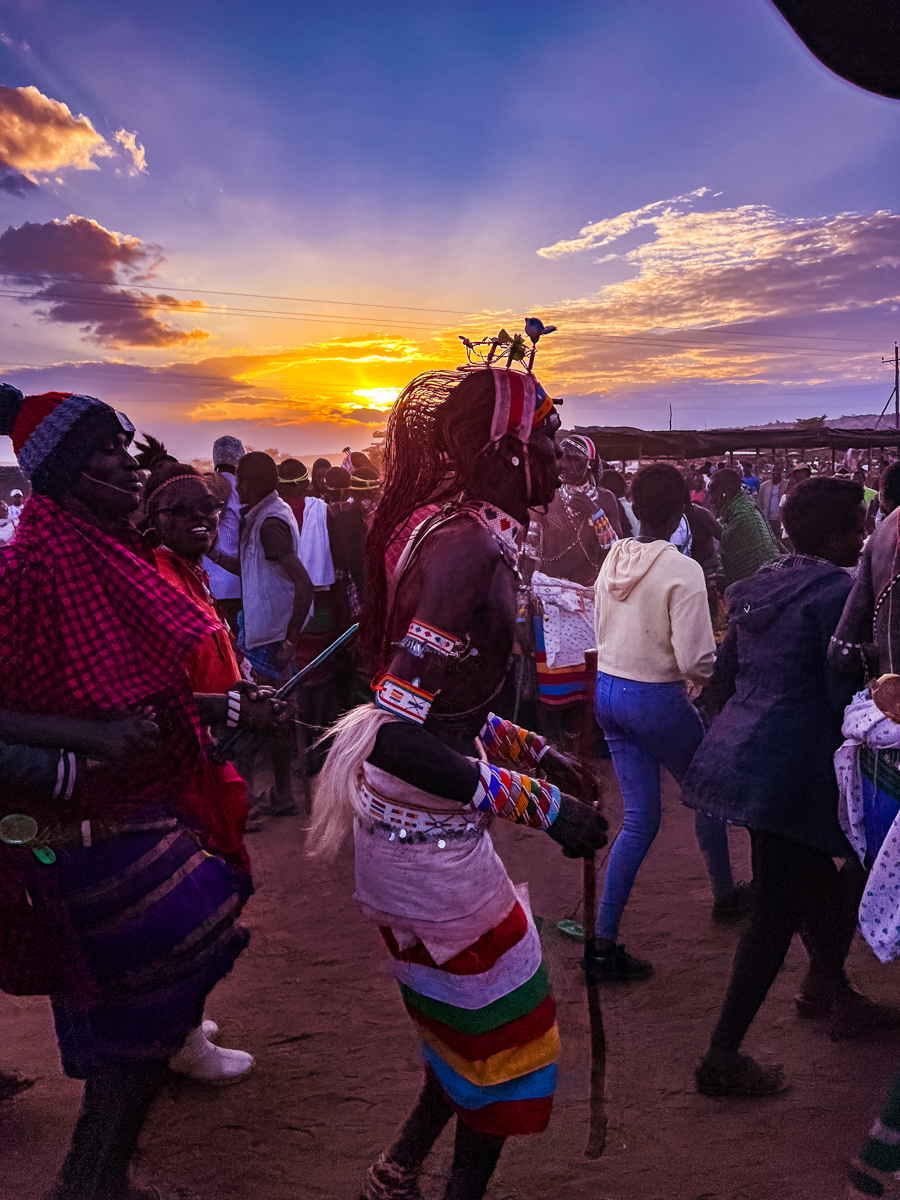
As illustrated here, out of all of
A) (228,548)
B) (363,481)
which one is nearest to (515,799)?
(228,548)

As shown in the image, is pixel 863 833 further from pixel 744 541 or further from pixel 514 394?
pixel 744 541

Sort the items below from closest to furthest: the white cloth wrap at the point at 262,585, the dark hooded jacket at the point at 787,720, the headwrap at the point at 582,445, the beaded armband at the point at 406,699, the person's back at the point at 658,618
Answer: the beaded armband at the point at 406,699 < the dark hooded jacket at the point at 787,720 < the person's back at the point at 658,618 < the white cloth wrap at the point at 262,585 < the headwrap at the point at 582,445

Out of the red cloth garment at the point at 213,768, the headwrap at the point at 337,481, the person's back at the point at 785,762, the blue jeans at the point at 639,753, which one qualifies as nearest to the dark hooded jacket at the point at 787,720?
the person's back at the point at 785,762

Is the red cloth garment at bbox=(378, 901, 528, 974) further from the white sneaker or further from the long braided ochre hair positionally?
the white sneaker

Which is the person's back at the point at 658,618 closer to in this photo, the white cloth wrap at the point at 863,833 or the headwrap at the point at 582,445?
the white cloth wrap at the point at 863,833

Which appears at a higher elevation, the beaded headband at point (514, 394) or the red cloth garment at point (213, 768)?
the beaded headband at point (514, 394)

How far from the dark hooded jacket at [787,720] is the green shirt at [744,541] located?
3441mm

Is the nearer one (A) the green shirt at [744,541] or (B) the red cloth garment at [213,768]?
(B) the red cloth garment at [213,768]

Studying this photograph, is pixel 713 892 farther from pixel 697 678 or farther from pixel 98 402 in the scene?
pixel 98 402

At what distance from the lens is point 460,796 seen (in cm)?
188

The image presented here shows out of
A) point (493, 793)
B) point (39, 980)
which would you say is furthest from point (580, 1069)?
point (39, 980)

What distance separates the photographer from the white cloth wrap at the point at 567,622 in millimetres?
5621

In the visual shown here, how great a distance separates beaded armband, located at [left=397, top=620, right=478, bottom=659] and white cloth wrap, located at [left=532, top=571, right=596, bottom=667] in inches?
150

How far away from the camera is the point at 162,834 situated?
208 centimetres
